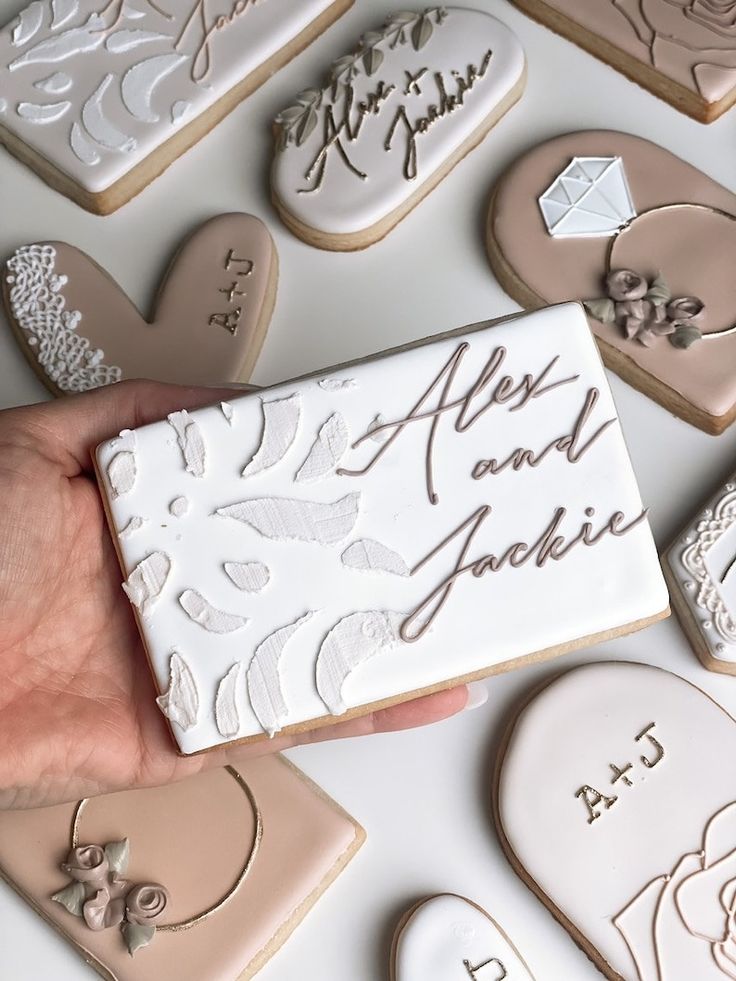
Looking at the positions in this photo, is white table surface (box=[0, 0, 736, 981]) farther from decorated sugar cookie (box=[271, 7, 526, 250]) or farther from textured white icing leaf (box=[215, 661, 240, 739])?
textured white icing leaf (box=[215, 661, 240, 739])

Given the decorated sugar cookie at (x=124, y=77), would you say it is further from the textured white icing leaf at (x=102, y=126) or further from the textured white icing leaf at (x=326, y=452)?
the textured white icing leaf at (x=326, y=452)

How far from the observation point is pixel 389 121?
5.24 feet

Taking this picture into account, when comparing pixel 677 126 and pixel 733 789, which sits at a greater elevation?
pixel 677 126

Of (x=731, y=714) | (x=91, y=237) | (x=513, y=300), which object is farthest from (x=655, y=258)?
(x=91, y=237)

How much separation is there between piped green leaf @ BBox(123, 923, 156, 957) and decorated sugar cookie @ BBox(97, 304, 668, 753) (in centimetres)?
39

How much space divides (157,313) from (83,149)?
12.8 inches

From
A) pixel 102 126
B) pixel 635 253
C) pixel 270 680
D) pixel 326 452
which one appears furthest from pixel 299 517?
pixel 102 126

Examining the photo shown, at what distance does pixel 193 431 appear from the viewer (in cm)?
115

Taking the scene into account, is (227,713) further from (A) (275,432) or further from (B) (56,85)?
(B) (56,85)

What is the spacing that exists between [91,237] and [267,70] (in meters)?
0.43

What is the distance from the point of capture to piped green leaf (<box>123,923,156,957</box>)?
1.32 meters

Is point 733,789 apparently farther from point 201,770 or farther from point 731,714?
point 201,770

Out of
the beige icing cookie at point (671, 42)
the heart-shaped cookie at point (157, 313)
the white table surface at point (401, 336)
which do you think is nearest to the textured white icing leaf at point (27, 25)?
the white table surface at point (401, 336)

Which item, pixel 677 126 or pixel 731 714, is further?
pixel 677 126
